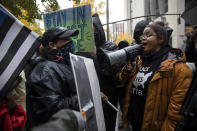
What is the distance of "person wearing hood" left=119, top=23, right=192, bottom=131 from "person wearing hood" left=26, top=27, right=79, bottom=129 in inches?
29.0

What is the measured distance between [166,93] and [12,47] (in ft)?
5.28

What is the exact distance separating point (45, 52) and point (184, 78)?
1.48 meters

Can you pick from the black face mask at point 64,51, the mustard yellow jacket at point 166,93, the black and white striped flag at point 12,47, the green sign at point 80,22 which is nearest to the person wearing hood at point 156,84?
the mustard yellow jacket at point 166,93

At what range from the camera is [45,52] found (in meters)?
1.95

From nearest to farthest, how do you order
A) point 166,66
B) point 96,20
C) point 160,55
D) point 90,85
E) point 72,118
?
point 72,118 → point 90,85 → point 166,66 → point 160,55 → point 96,20

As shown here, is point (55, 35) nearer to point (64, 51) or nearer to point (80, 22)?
point (64, 51)

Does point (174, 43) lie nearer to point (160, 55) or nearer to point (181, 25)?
point (181, 25)

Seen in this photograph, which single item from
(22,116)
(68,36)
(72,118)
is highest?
(68,36)

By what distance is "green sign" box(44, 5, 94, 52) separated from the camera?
2.78 meters

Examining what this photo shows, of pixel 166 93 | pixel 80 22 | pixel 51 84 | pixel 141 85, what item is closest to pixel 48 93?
pixel 51 84

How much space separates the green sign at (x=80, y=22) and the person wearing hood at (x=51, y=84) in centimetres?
83

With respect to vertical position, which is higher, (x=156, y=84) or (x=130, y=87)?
(x=156, y=84)

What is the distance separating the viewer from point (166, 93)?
190cm

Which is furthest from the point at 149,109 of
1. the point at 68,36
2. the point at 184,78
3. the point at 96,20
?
the point at 96,20
